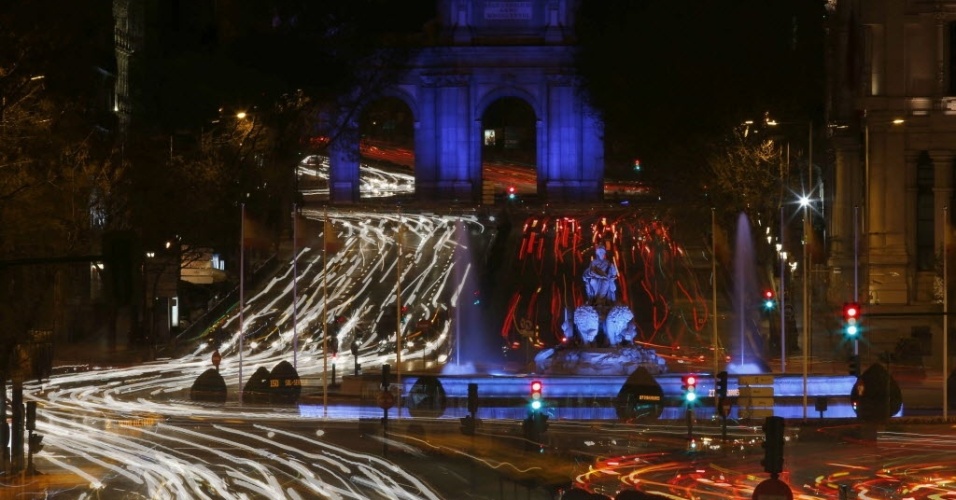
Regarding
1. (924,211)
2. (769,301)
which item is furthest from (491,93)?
(769,301)

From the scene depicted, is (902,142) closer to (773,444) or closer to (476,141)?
(476,141)

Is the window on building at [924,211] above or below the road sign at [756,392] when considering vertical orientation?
above

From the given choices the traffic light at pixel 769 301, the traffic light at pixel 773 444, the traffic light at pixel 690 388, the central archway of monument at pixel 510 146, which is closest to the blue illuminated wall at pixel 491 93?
the central archway of monument at pixel 510 146

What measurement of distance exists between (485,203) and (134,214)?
129ft

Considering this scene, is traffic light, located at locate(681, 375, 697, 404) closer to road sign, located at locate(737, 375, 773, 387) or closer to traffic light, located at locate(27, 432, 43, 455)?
road sign, located at locate(737, 375, 773, 387)

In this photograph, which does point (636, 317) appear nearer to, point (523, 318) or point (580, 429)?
point (523, 318)

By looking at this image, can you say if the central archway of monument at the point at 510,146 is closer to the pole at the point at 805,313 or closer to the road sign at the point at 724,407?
the pole at the point at 805,313

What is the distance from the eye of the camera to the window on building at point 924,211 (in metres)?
70.9

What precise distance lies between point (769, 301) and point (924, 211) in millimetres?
10014

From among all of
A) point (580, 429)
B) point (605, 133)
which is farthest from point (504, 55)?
point (580, 429)

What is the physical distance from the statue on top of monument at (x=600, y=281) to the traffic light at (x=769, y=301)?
37.0ft

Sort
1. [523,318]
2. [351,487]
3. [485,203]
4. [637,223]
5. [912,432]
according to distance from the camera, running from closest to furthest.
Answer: [351,487] → [912,432] → [523,318] → [637,223] → [485,203]

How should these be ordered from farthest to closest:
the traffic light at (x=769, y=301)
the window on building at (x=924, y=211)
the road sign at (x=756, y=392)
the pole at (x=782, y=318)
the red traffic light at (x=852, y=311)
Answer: the window on building at (x=924, y=211) < the traffic light at (x=769, y=301) < the pole at (x=782, y=318) < the road sign at (x=756, y=392) < the red traffic light at (x=852, y=311)

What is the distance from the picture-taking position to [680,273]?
80.2m
